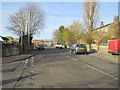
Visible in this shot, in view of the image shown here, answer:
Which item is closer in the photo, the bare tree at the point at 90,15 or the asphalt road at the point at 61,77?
the asphalt road at the point at 61,77

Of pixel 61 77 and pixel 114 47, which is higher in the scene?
pixel 114 47

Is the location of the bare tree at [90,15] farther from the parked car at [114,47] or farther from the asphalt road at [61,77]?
the asphalt road at [61,77]

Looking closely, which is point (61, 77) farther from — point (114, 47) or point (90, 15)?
point (90, 15)

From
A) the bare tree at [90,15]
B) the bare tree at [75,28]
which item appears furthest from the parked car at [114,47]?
the bare tree at [75,28]

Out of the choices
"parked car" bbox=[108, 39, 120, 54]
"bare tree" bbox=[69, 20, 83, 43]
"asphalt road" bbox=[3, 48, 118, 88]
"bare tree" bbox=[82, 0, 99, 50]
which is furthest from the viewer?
"bare tree" bbox=[69, 20, 83, 43]

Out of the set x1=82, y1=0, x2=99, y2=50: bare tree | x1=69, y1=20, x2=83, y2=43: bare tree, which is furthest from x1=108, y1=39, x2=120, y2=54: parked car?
x1=69, y1=20, x2=83, y2=43: bare tree

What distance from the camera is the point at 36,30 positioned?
66938mm

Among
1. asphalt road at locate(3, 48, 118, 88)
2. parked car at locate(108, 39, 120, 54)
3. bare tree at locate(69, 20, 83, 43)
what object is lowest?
asphalt road at locate(3, 48, 118, 88)

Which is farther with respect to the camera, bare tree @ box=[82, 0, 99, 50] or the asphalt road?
bare tree @ box=[82, 0, 99, 50]

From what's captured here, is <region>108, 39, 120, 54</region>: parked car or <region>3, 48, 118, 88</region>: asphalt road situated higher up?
<region>108, 39, 120, 54</region>: parked car

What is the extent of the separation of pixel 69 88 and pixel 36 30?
5851 cm

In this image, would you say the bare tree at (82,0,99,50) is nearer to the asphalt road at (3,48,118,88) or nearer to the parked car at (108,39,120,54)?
the parked car at (108,39,120,54)

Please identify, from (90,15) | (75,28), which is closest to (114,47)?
(90,15)

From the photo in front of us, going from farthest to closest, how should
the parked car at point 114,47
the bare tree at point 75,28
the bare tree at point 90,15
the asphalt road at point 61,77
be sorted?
1. the bare tree at point 75,28
2. the bare tree at point 90,15
3. the parked car at point 114,47
4. the asphalt road at point 61,77
